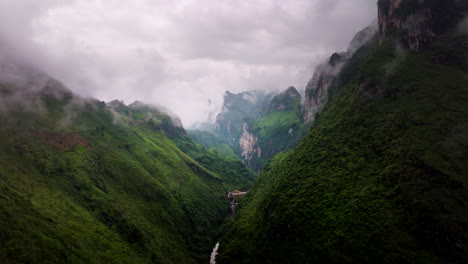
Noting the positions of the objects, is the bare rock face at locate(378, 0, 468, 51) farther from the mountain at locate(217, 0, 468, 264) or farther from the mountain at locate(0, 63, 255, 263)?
the mountain at locate(0, 63, 255, 263)

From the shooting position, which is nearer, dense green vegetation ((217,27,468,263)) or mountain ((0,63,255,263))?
dense green vegetation ((217,27,468,263))

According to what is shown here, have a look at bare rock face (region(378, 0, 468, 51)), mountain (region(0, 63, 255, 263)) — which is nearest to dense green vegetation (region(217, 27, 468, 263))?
bare rock face (region(378, 0, 468, 51))

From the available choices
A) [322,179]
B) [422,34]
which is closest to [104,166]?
[322,179]

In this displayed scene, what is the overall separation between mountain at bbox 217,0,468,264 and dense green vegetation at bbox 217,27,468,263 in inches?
14.2

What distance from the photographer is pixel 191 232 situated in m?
162

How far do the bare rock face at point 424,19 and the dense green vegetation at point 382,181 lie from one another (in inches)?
283

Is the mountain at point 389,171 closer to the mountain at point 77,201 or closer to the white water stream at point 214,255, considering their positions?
the white water stream at point 214,255

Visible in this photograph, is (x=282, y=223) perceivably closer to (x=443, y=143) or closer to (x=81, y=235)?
(x=443, y=143)

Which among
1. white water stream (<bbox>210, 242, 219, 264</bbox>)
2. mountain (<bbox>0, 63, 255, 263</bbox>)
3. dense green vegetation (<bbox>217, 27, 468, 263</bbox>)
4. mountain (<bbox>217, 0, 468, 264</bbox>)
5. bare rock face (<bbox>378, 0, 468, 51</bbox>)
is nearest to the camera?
dense green vegetation (<bbox>217, 27, 468, 263</bbox>)

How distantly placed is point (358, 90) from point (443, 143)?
221 ft

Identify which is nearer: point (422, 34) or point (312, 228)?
point (312, 228)

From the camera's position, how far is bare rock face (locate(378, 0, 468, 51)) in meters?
162

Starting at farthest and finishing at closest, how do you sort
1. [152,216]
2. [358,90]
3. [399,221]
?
[358,90] → [152,216] → [399,221]

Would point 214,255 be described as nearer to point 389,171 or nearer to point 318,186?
point 318,186
